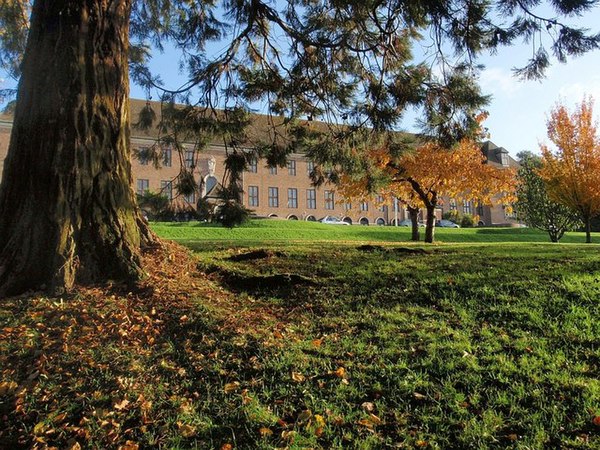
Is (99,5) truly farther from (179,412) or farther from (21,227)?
(179,412)

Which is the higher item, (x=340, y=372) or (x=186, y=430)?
(x=340, y=372)

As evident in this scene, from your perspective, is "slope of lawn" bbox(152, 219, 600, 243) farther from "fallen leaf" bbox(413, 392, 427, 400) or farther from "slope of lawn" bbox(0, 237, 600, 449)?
"fallen leaf" bbox(413, 392, 427, 400)

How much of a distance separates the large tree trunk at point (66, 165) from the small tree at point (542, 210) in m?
28.9

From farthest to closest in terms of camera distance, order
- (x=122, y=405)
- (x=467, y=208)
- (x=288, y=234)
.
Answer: (x=467, y=208), (x=288, y=234), (x=122, y=405)

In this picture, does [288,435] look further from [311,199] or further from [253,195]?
[311,199]

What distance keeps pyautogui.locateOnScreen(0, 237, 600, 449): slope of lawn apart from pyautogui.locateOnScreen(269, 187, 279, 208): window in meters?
50.7

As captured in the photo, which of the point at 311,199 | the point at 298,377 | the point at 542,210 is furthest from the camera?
the point at 311,199

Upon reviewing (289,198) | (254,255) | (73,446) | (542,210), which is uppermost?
(289,198)

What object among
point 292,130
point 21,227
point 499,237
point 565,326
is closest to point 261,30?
point 292,130

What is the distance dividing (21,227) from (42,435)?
9.28 feet

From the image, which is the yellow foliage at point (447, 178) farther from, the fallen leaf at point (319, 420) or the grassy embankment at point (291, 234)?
the fallen leaf at point (319, 420)

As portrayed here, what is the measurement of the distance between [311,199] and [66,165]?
5335cm

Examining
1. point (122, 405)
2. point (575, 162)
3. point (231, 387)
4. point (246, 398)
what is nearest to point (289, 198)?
point (575, 162)

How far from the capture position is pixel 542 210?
3356 cm
